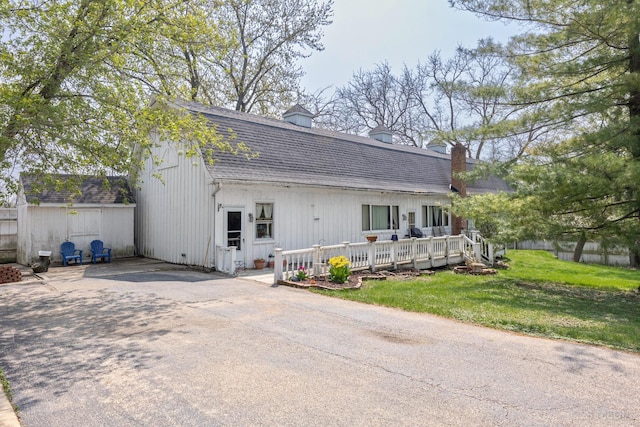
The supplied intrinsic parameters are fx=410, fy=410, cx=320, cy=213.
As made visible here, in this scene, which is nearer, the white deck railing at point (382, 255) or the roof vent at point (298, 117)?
the white deck railing at point (382, 255)

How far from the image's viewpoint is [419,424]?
339 centimetres

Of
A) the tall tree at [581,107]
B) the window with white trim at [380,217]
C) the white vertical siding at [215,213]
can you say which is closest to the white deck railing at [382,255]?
the white vertical siding at [215,213]

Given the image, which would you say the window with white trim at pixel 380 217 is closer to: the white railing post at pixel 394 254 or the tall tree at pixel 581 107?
the white railing post at pixel 394 254

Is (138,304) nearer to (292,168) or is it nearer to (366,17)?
(292,168)

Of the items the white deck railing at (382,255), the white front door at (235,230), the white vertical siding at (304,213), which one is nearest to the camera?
the white deck railing at (382,255)

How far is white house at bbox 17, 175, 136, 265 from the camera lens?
14586 millimetres

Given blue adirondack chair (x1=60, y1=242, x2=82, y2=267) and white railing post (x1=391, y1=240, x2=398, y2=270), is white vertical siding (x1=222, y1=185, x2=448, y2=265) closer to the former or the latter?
white railing post (x1=391, y1=240, x2=398, y2=270)

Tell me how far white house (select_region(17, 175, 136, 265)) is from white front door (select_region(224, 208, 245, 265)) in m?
3.93

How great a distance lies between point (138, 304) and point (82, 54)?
15.9 ft

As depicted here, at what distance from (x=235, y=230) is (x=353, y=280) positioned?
172 inches

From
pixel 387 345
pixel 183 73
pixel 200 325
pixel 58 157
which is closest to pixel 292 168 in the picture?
pixel 183 73

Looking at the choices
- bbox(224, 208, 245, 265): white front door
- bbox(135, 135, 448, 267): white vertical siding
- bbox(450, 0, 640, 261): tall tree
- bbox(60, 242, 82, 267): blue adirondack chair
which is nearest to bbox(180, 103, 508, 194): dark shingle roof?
bbox(135, 135, 448, 267): white vertical siding

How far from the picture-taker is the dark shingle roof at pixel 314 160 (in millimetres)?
13938

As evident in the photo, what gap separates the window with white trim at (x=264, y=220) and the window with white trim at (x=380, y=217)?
484cm
